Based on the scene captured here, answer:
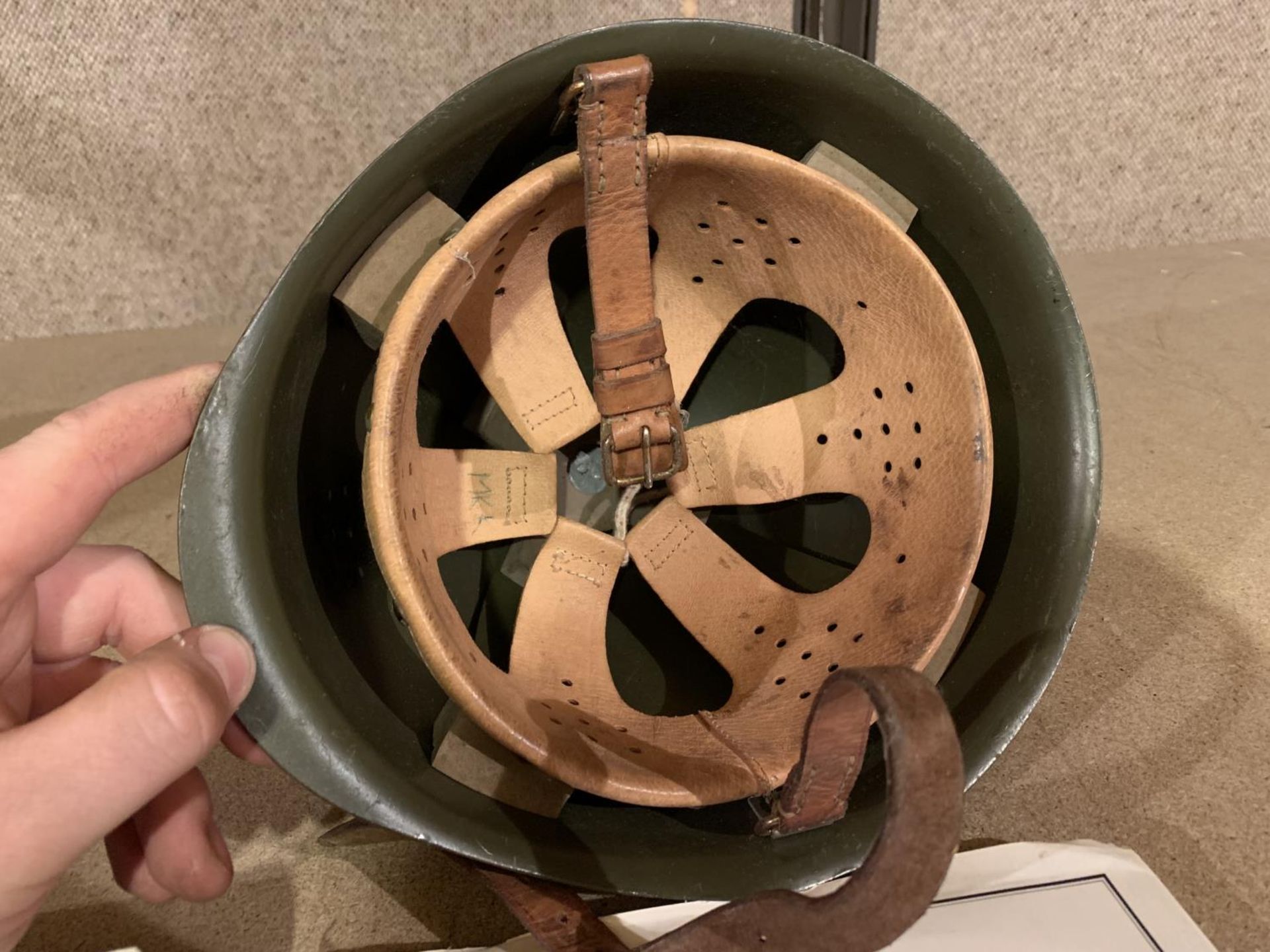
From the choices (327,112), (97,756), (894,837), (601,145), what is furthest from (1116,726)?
(327,112)

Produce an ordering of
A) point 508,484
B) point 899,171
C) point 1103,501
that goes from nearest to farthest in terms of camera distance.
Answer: point 899,171
point 508,484
point 1103,501

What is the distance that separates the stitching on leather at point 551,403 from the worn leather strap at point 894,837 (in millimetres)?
383

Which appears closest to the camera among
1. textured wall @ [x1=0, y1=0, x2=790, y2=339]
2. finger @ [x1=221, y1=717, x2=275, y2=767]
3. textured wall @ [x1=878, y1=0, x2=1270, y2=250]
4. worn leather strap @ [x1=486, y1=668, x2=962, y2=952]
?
worn leather strap @ [x1=486, y1=668, x2=962, y2=952]

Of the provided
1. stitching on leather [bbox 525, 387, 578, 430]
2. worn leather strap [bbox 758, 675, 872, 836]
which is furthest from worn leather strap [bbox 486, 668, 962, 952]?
stitching on leather [bbox 525, 387, 578, 430]

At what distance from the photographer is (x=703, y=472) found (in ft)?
2.59

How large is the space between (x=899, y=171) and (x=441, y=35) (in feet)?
1.65

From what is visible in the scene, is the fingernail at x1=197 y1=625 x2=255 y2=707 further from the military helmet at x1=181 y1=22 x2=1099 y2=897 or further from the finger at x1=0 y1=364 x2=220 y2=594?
the finger at x1=0 y1=364 x2=220 y2=594

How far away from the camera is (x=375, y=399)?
1.74 feet

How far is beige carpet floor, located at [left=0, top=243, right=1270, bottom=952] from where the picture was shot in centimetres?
70

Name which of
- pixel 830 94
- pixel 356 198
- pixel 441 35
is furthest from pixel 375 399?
pixel 441 35

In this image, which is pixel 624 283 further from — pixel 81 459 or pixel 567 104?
pixel 81 459

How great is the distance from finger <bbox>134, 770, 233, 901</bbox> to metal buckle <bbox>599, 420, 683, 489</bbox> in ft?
1.11

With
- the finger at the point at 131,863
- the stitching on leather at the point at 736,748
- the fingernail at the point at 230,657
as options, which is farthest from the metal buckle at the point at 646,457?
the finger at the point at 131,863

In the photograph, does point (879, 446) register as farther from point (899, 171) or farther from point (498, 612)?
point (498, 612)
